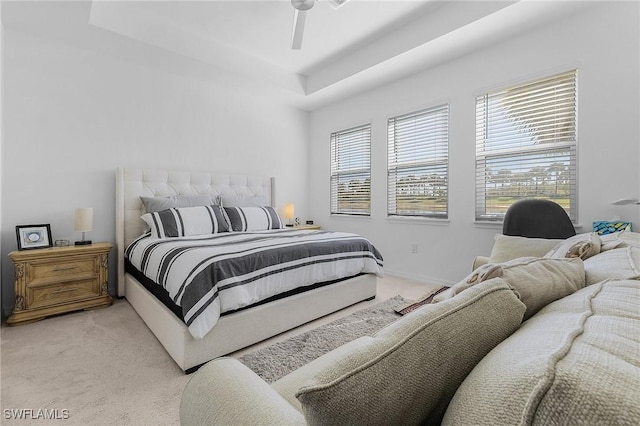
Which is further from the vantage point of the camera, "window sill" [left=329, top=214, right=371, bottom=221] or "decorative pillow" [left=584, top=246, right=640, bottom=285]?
"window sill" [left=329, top=214, right=371, bottom=221]

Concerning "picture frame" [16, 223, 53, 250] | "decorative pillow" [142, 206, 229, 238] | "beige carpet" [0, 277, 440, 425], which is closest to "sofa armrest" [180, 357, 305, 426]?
"beige carpet" [0, 277, 440, 425]

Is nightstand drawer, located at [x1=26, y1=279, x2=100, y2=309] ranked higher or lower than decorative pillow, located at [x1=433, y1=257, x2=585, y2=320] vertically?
lower

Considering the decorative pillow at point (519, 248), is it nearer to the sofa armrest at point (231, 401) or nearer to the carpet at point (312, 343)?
the carpet at point (312, 343)

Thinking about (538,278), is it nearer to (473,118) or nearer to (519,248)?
(519,248)

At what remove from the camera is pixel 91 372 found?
5.90ft

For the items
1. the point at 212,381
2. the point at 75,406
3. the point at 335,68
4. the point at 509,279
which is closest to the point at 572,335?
the point at 509,279

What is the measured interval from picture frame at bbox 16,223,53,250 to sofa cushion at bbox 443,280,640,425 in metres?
3.66

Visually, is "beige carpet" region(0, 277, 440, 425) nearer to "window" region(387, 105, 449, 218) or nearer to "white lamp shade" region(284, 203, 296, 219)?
"window" region(387, 105, 449, 218)

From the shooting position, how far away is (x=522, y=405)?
33 cm

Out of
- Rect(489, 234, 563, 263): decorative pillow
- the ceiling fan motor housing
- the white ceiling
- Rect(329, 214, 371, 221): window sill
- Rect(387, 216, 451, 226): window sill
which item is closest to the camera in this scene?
Rect(489, 234, 563, 263): decorative pillow

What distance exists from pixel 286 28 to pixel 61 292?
3.45 m

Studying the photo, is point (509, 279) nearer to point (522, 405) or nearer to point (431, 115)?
point (522, 405)

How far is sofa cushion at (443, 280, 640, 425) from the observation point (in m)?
0.30

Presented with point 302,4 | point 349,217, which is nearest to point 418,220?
point 349,217
